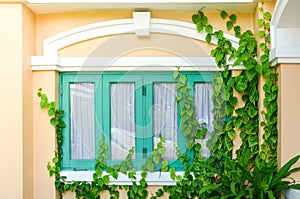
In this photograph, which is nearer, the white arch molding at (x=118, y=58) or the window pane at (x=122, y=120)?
the white arch molding at (x=118, y=58)

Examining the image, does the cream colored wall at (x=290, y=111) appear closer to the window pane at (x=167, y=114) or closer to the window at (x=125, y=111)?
the window at (x=125, y=111)

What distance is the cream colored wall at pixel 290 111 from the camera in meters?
4.22

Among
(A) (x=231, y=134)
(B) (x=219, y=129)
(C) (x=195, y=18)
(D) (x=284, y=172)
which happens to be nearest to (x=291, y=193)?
(D) (x=284, y=172)

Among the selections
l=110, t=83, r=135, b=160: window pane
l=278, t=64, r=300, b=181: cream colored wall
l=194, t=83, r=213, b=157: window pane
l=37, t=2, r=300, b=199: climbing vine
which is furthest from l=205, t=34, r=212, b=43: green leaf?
l=110, t=83, r=135, b=160: window pane

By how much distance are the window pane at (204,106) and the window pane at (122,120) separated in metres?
0.81

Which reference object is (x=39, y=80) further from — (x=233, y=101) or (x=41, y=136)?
(x=233, y=101)

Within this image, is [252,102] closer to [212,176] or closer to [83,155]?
[212,176]

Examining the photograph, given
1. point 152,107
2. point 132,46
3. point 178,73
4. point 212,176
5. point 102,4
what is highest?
point 102,4

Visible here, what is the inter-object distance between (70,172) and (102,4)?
2.05 meters

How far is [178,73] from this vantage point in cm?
478

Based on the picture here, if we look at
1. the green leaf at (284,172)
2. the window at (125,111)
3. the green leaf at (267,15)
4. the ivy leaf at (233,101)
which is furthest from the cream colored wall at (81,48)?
the green leaf at (284,172)

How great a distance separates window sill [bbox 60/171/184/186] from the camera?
187 inches

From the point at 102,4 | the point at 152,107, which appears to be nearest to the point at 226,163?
the point at 152,107

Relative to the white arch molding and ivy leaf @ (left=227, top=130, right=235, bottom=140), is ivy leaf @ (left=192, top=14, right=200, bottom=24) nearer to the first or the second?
the white arch molding
